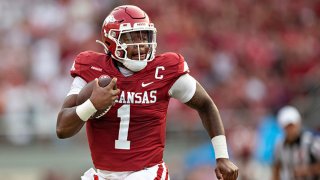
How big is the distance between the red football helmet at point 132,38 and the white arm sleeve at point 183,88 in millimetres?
249

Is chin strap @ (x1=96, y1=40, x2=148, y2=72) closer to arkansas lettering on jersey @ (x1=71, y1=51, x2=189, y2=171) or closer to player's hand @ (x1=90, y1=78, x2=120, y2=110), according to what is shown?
arkansas lettering on jersey @ (x1=71, y1=51, x2=189, y2=171)

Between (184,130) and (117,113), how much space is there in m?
7.53

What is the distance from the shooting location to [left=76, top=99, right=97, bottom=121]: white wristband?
586 centimetres

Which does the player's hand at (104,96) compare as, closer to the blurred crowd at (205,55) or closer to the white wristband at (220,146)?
the white wristband at (220,146)

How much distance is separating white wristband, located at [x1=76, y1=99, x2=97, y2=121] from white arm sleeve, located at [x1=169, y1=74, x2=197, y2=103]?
0.66 m

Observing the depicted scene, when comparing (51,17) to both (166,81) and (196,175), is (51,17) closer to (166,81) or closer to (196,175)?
(196,175)

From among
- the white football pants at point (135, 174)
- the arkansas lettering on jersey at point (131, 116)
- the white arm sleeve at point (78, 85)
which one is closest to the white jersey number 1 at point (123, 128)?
the arkansas lettering on jersey at point (131, 116)

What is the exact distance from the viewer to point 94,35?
48.6 feet

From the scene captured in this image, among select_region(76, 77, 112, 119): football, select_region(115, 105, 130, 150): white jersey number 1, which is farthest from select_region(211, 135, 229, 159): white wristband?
select_region(76, 77, 112, 119): football

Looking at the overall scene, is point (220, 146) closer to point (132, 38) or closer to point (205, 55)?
point (132, 38)

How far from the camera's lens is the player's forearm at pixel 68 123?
5934 mm

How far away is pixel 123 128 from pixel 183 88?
48 cm

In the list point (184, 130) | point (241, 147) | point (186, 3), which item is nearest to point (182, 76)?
point (241, 147)

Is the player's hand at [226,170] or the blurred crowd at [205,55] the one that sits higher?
the player's hand at [226,170]
